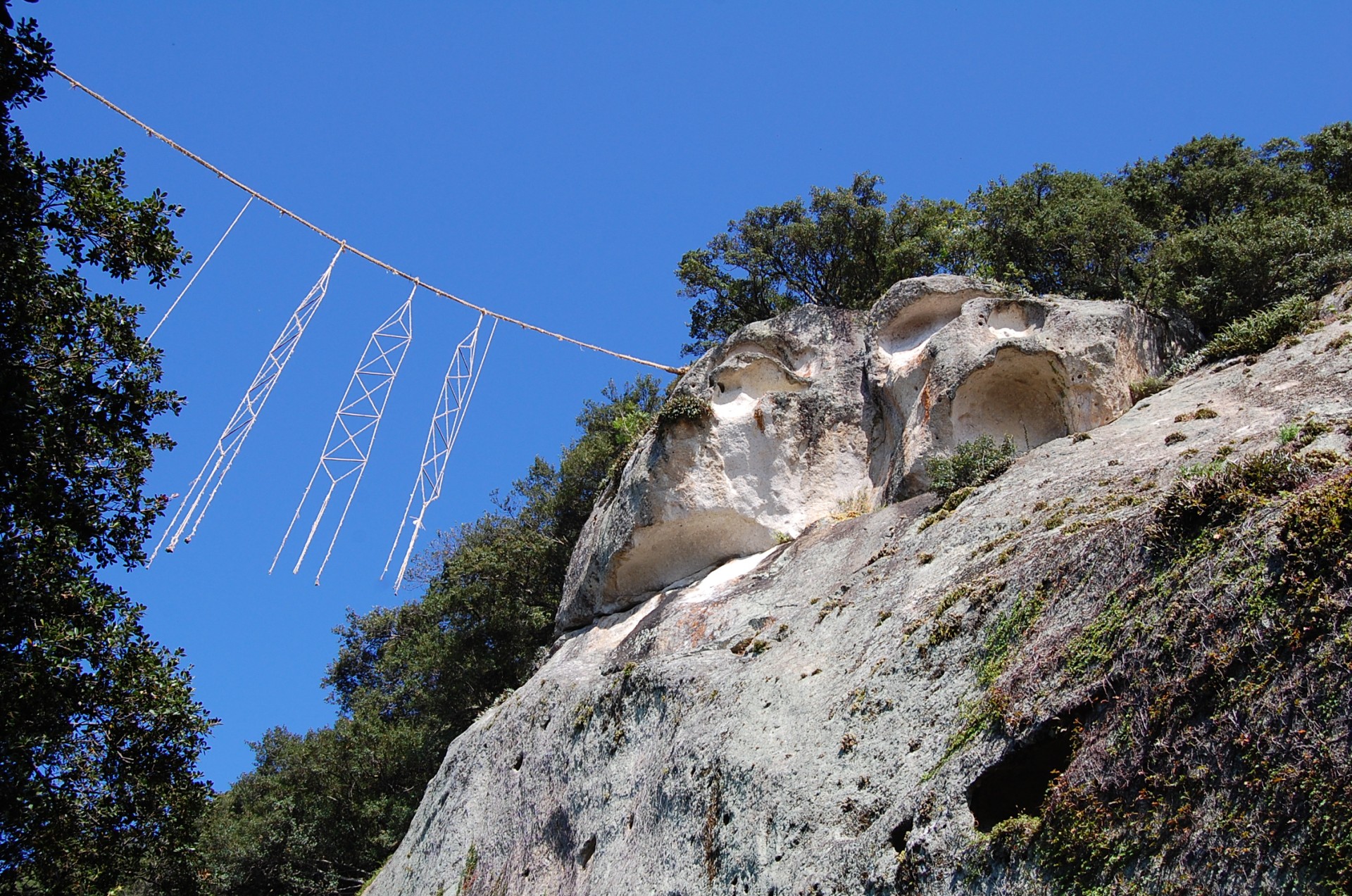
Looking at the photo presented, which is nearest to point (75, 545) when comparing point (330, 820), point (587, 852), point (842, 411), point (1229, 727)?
point (587, 852)

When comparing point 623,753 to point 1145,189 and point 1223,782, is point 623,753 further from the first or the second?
point 1145,189

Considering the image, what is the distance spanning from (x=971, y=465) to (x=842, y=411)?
5469 millimetres

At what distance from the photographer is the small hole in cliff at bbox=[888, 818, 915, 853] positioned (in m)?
10.9

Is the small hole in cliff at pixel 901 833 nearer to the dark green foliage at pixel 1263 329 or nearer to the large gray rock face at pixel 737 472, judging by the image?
the dark green foliage at pixel 1263 329

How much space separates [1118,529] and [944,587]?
2882mm

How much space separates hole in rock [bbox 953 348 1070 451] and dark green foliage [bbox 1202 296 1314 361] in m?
2.68

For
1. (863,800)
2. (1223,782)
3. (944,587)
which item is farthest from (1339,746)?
(944,587)

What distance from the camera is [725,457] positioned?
2312 centimetres

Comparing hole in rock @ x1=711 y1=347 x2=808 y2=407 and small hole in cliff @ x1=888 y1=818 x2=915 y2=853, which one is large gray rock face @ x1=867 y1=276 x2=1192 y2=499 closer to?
hole in rock @ x1=711 y1=347 x2=808 y2=407

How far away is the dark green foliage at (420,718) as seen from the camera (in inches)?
1144

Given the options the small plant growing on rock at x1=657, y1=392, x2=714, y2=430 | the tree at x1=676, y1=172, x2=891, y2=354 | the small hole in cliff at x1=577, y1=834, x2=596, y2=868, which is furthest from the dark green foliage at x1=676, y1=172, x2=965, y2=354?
the small hole in cliff at x1=577, y1=834, x2=596, y2=868

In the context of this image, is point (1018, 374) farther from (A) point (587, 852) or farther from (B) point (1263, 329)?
(A) point (587, 852)

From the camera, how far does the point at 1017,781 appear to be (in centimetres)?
1054

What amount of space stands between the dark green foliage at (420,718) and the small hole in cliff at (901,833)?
16651 mm
